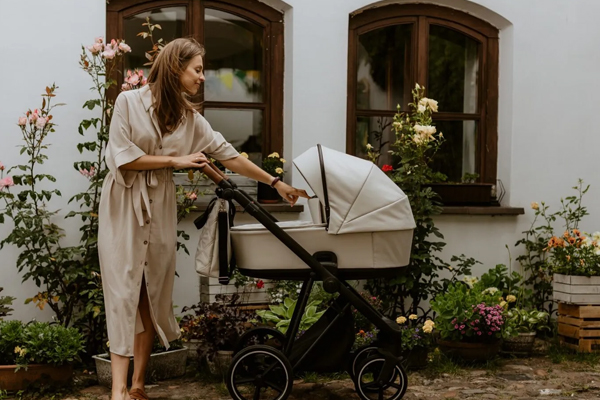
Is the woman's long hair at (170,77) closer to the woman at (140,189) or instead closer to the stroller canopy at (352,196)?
the woman at (140,189)

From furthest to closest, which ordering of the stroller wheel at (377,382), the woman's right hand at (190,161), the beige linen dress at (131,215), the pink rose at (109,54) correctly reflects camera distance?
the pink rose at (109,54) < the stroller wheel at (377,382) < the beige linen dress at (131,215) < the woman's right hand at (190,161)

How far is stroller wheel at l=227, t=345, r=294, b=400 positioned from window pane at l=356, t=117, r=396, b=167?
244cm

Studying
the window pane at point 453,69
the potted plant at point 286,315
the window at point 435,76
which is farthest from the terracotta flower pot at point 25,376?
the window pane at point 453,69

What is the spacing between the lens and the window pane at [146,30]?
541 centimetres

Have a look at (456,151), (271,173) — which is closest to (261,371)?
(271,173)

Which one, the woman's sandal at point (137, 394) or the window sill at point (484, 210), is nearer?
the woman's sandal at point (137, 394)

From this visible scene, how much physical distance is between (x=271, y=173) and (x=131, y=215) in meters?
1.86

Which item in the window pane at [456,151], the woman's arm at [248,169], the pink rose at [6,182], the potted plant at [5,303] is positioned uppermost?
the window pane at [456,151]

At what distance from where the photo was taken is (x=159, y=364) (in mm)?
4531

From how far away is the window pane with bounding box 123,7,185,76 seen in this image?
5.41 metres

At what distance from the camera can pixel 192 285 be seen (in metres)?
5.29

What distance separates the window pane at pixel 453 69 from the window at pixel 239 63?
4.09ft

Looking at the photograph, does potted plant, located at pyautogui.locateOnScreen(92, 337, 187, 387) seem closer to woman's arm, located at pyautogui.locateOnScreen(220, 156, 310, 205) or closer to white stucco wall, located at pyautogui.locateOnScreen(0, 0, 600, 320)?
white stucco wall, located at pyautogui.locateOnScreen(0, 0, 600, 320)

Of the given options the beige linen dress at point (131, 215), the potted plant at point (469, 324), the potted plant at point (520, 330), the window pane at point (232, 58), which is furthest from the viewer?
the window pane at point (232, 58)
